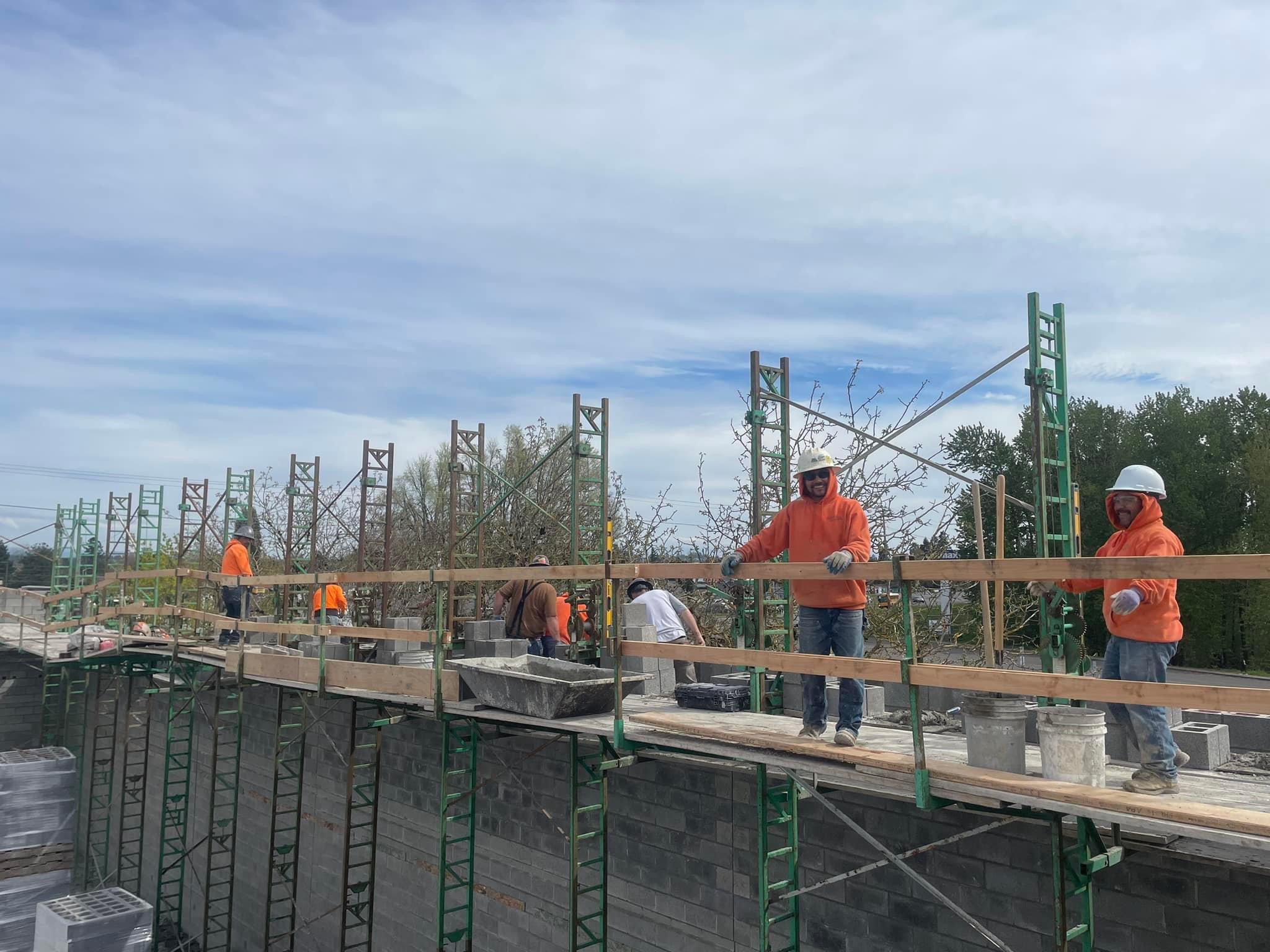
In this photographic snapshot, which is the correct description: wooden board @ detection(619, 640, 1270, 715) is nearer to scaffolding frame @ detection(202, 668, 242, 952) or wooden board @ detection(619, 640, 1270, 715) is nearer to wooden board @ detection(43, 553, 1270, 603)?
wooden board @ detection(43, 553, 1270, 603)

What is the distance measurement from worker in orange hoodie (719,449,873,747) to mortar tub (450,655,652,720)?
5.41ft

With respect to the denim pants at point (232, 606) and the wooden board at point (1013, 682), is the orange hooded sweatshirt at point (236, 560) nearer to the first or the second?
the denim pants at point (232, 606)

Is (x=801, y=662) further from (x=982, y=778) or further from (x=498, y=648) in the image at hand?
(x=498, y=648)

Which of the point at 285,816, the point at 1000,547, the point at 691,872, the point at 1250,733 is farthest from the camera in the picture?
the point at 285,816

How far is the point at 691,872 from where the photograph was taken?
22.1 feet

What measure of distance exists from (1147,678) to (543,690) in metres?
3.61

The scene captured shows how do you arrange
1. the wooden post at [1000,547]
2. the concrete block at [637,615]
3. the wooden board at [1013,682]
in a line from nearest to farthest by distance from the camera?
the wooden board at [1013,682] → the wooden post at [1000,547] → the concrete block at [637,615]

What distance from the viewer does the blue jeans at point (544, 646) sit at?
31.9 ft

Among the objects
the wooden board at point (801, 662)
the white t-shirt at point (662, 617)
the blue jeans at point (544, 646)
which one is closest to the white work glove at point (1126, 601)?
the wooden board at point (801, 662)

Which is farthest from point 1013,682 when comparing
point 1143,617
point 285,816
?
point 285,816

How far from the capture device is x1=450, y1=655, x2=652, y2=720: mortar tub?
644cm

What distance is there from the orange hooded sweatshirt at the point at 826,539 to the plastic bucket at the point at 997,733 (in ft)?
3.28

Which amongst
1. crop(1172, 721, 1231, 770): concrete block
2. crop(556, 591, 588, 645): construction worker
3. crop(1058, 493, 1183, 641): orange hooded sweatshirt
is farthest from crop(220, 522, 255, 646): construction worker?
crop(1058, 493, 1183, 641): orange hooded sweatshirt

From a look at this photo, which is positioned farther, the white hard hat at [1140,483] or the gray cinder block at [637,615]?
the gray cinder block at [637,615]
